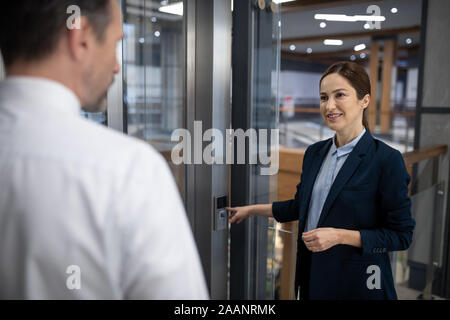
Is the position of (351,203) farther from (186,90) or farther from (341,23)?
(186,90)

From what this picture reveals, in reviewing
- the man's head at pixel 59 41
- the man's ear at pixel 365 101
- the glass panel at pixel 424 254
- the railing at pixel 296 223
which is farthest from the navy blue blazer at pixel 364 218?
the glass panel at pixel 424 254

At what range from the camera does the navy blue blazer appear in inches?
54.7

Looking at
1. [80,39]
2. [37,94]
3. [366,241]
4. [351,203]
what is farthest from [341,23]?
[37,94]

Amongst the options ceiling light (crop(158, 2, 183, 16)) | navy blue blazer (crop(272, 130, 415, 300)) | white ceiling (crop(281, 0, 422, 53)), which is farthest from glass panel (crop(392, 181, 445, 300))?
ceiling light (crop(158, 2, 183, 16))

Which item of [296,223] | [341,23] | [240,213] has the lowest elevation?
[296,223]

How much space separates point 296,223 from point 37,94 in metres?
1.69

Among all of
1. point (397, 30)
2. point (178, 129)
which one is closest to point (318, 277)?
point (178, 129)

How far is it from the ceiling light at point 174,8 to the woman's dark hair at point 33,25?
1.11 meters

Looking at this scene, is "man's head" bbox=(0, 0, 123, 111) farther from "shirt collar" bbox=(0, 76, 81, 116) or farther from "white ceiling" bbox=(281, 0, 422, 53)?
"white ceiling" bbox=(281, 0, 422, 53)

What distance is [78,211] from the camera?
24.1 inches

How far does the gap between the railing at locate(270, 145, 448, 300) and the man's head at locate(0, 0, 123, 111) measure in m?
1.47

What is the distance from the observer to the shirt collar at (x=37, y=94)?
2.12 ft

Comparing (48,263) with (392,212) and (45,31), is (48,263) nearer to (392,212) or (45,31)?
(45,31)

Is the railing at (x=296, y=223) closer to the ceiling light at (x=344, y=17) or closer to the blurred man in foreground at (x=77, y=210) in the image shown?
the ceiling light at (x=344, y=17)
